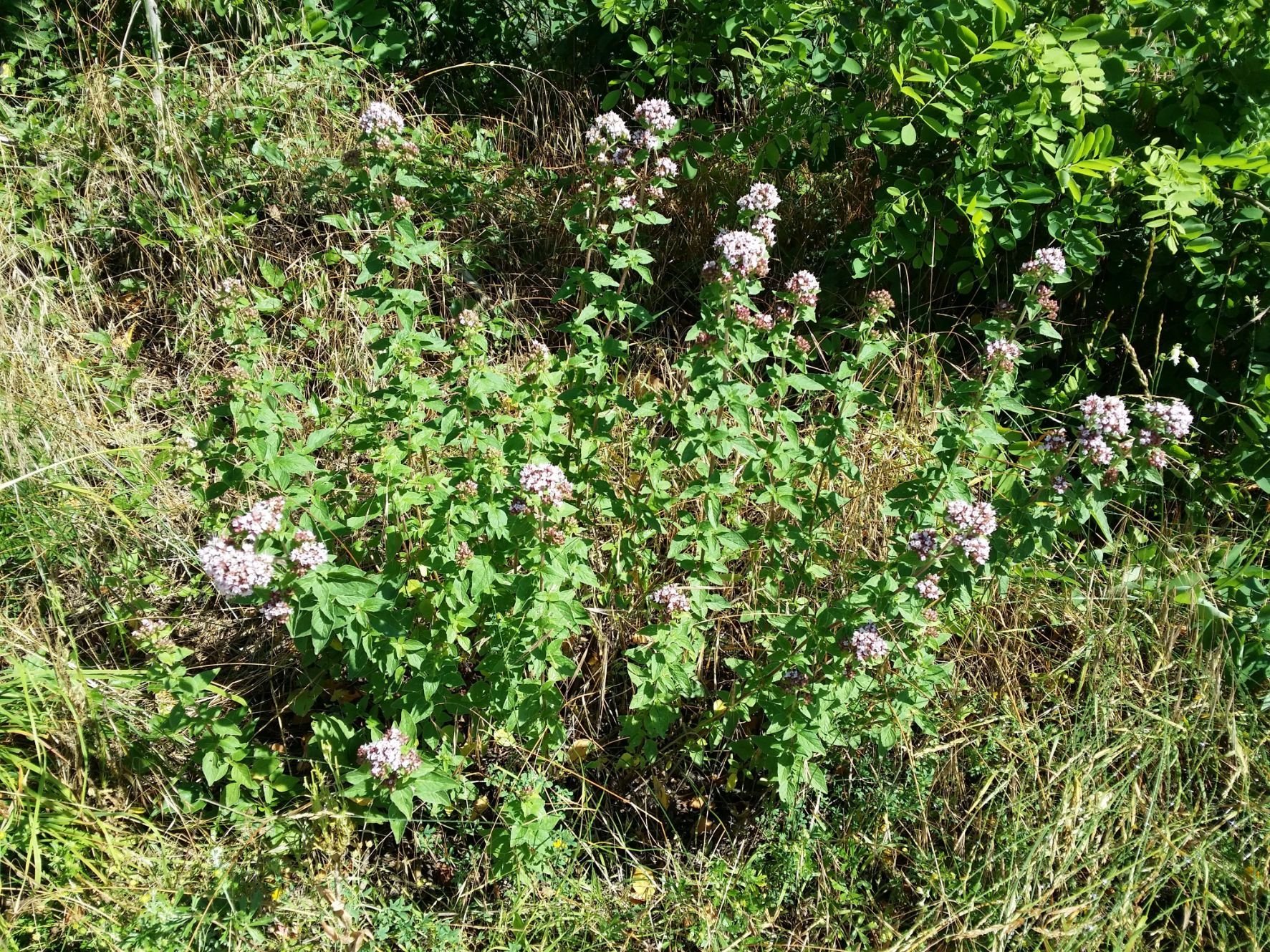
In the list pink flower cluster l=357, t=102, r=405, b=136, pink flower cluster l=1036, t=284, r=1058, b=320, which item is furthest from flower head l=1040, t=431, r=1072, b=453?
pink flower cluster l=357, t=102, r=405, b=136

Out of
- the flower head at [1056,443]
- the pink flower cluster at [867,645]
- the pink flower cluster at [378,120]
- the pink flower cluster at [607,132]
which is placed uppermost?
the pink flower cluster at [378,120]

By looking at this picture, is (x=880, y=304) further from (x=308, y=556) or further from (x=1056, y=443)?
(x=308, y=556)

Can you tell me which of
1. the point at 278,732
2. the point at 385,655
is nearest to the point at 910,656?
the point at 385,655

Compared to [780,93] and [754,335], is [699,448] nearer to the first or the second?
[754,335]

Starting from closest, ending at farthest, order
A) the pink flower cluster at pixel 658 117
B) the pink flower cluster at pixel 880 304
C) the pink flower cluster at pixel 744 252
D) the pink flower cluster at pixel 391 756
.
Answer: the pink flower cluster at pixel 391 756
the pink flower cluster at pixel 744 252
the pink flower cluster at pixel 880 304
the pink flower cluster at pixel 658 117

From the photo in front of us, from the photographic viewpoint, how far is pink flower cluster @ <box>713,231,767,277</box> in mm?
2695

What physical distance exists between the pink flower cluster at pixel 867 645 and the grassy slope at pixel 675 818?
0.44 meters

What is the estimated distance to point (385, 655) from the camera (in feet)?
8.57

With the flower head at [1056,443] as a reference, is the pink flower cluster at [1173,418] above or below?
above

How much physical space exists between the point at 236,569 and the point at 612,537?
1.35m

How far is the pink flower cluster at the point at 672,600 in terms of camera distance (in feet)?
8.87

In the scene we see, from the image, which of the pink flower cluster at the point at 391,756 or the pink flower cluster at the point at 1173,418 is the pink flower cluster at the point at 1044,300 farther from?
the pink flower cluster at the point at 391,756

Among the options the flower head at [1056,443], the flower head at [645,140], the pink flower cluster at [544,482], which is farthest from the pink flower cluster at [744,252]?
the flower head at [1056,443]

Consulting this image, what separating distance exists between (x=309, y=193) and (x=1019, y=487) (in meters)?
3.54
